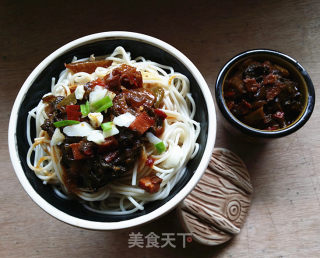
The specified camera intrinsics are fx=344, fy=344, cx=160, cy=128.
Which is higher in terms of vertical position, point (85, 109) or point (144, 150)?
point (85, 109)

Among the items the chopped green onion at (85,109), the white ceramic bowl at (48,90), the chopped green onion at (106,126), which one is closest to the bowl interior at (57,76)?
the white ceramic bowl at (48,90)

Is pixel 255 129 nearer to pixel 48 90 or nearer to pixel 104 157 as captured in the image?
pixel 104 157

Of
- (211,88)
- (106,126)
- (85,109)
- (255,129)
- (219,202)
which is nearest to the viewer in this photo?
(106,126)

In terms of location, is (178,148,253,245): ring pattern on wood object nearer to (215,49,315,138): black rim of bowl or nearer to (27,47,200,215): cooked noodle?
(215,49,315,138): black rim of bowl

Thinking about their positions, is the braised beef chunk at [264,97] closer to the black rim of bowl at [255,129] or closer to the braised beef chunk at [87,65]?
the black rim of bowl at [255,129]

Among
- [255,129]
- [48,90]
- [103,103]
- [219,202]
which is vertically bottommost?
[219,202]

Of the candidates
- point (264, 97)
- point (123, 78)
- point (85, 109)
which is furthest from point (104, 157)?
point (264, 97)

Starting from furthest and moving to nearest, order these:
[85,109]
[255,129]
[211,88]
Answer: [211,88] < [255,129] < [85,109]
